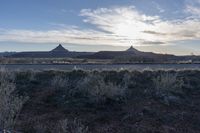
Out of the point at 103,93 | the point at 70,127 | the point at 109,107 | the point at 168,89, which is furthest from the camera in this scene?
the point at 168,89

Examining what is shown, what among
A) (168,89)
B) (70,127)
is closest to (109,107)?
(70,127)

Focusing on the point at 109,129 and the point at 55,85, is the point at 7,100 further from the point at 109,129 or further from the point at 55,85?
the point at 55,85

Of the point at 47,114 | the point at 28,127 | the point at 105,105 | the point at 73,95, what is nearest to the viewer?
the point at 28,127

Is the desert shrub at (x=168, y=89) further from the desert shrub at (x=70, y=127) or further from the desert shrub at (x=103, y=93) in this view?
the desert shrub at (x=70, y=127)

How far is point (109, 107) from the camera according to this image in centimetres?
1595

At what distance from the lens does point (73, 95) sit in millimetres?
17750

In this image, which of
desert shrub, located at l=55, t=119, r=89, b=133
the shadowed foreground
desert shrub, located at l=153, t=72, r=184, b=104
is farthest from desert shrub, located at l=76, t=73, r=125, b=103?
desert shrub, located at l=55, t=119, r=89, b=133

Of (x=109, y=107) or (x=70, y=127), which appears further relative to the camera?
(x=109, y=107)

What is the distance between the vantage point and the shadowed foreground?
12977 mm

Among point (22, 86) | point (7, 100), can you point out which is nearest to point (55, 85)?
point (22, 86)

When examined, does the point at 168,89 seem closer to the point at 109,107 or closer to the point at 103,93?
the point at 103,93

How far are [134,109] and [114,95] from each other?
6.11 feet

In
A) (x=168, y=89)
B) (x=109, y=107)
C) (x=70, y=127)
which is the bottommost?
(x=70, y=127)

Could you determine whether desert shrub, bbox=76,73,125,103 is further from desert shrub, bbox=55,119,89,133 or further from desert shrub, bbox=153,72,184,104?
desert shrub, bbox=55,119,89,133
